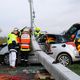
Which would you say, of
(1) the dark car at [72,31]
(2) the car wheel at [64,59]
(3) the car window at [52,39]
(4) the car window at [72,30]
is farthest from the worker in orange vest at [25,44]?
(4) the car window at [72,30]

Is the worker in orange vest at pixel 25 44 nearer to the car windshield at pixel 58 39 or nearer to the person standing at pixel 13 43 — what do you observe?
the person standing at pixel 13 43

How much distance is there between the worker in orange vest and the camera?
2028 centimetres

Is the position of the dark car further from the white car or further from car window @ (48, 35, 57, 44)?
the white car

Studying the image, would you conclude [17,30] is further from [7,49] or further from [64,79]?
[64,79]

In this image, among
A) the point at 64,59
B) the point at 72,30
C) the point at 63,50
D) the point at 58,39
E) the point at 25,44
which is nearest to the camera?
the point at 25,44

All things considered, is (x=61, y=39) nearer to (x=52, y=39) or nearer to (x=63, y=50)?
(x=52, y=39)

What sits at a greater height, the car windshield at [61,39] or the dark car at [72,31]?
the dark car at [72,31]

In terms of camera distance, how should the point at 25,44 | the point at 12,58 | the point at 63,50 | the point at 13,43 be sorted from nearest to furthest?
the point at 12,58
the point at 13,43
the point at 25,44
the point at 63,50

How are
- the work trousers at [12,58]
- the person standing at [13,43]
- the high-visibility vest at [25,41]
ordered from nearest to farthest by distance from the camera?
the work trousers at [12,58] → the person standing at [13,43] → the high-visibility vest at [25,41]

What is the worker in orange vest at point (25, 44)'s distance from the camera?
66.5 feet

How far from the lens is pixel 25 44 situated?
2036 cm

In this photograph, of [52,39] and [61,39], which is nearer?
[61,39]

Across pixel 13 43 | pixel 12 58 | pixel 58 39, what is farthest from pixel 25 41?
pixel 58 39

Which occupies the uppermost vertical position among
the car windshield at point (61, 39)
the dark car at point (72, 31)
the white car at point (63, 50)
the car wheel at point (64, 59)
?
the dark car at point (72, 31)
